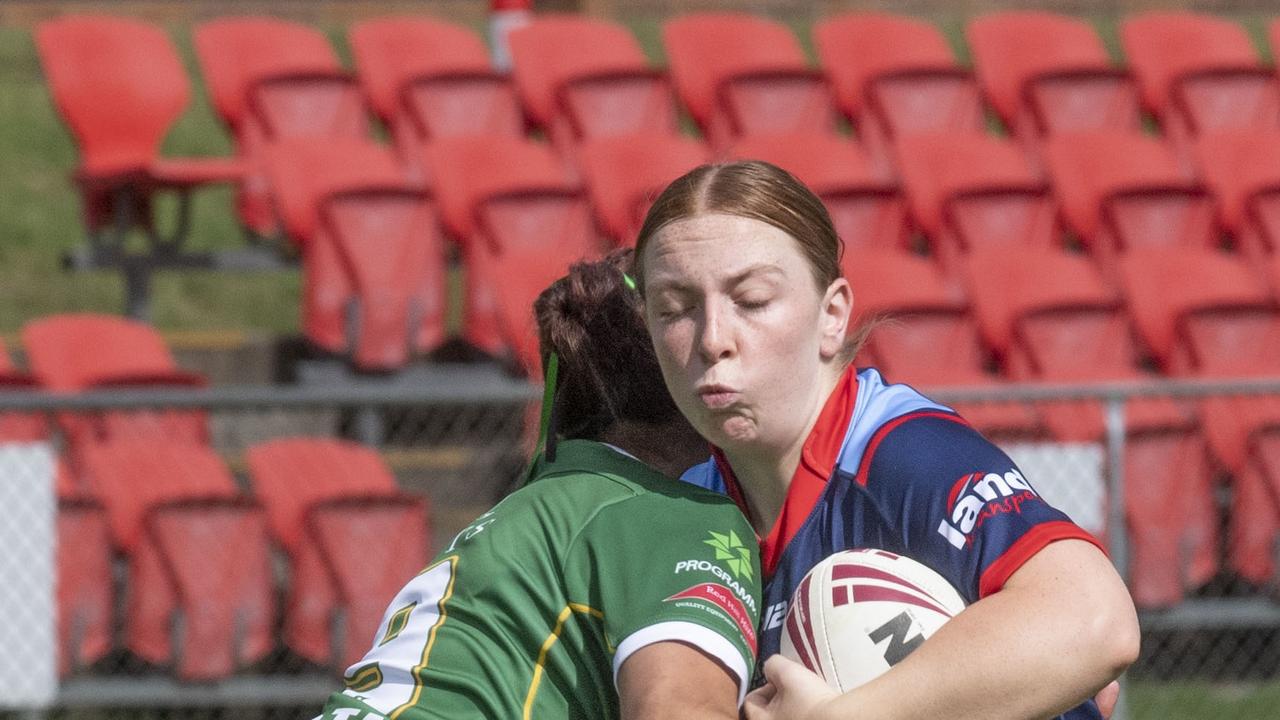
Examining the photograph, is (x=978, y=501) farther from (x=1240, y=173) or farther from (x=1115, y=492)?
(x=1240, y=173)

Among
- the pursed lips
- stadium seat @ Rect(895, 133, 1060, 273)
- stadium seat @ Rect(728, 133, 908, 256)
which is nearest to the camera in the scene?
the pursed lips

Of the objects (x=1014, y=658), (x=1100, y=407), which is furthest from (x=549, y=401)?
(x=1100, y=407)

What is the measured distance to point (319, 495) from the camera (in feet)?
19.3

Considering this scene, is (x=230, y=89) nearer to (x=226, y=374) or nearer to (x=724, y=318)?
(x=226, y=374)

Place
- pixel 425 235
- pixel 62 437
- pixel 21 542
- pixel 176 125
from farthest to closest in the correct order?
1. pixel 176 125
2. pixel 425 235
3. pixel 62 437
4. pixel 21 542

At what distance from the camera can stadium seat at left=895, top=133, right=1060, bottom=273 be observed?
25.4 feet

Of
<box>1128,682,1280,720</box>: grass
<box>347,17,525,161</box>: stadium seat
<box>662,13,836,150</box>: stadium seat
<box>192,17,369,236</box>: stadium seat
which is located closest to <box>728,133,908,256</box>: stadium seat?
<box>662,13,836,150</box>: stadium seat

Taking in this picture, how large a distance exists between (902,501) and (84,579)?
3.84 m

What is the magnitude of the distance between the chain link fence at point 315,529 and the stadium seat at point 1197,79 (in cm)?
306

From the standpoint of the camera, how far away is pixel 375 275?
7168 millimetres

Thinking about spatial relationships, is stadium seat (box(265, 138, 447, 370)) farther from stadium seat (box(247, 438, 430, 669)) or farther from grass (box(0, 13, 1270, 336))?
stadium seat (box(247, 438, 430, 669))

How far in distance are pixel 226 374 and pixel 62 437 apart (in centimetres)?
138

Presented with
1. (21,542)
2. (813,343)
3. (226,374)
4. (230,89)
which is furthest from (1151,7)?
(813,343)

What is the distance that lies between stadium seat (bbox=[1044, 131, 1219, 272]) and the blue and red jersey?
536 cm
